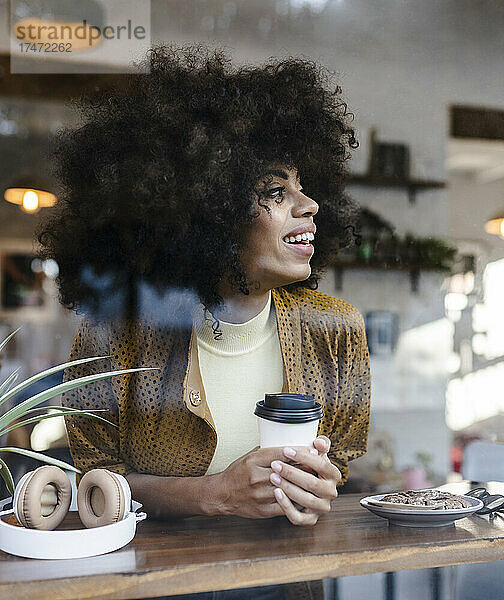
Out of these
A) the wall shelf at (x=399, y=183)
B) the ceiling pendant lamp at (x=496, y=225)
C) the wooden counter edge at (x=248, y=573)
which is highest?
the wall shelf at (x=399, y=183)

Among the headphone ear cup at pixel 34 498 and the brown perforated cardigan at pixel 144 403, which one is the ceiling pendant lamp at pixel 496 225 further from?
the headphone ear cup at pixel 34 498

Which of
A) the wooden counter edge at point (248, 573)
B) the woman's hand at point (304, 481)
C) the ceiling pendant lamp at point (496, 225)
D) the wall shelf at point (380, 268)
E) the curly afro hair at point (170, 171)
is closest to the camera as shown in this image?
the wooden counter edge at point (248, 573)

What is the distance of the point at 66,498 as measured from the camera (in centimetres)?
140

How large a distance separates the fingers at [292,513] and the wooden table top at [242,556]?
0.09ft

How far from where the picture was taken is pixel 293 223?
173 cm

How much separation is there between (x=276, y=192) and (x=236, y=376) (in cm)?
42

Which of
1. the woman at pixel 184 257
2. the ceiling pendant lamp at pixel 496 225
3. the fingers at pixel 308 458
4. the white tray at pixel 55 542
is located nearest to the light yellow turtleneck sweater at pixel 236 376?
the woman at pixel 184 257

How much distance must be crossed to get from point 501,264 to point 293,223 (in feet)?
2.20

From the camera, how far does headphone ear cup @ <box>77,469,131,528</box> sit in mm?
1376

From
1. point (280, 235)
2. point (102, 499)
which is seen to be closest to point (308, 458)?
point (102, 499)

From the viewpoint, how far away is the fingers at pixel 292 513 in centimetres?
149

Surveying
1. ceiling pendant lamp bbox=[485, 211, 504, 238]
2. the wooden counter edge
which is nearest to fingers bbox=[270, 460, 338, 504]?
the wooden counter edge

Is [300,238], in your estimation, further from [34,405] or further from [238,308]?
[34,405]

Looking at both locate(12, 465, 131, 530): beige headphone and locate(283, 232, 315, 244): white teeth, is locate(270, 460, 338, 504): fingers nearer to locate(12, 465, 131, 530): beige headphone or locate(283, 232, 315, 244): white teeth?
locate(12, 465, 131, 530): beige headphone
